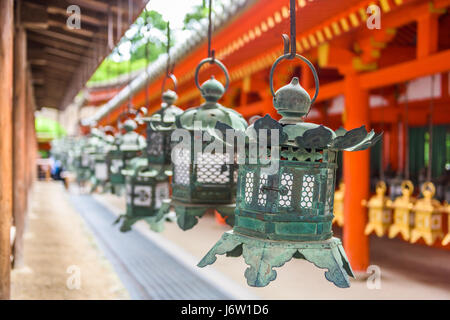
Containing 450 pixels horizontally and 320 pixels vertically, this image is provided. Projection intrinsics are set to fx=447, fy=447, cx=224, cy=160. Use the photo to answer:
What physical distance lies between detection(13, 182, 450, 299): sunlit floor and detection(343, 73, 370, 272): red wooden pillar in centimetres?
39

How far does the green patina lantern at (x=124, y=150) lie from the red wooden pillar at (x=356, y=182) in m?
2.97

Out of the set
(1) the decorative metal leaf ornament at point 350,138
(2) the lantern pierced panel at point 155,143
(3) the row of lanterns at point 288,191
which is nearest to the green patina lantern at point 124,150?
(2) the lantern pierced panel at point 155,143

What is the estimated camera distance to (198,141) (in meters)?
2.14

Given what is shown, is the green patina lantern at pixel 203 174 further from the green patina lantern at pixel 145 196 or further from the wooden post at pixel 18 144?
the wooden post at pixel 18 144

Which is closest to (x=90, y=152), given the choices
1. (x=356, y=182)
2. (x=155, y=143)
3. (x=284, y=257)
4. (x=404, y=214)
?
(x=155, y=143)

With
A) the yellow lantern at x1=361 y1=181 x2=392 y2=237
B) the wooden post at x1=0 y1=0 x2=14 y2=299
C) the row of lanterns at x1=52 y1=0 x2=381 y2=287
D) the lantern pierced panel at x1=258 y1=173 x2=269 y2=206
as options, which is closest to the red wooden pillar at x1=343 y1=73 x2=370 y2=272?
the yellow lantern at x1=361 y1=181 x2=392 y2=237

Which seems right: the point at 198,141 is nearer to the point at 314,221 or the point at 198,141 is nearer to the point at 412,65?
the point at 314,221

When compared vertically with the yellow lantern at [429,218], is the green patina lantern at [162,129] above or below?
above

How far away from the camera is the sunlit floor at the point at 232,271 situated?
16.4ft

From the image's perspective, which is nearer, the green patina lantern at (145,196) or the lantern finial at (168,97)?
the lantern finial at (168,97)

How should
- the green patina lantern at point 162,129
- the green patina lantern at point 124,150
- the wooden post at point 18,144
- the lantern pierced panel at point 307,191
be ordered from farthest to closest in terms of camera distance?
the wooden post at point 18,144 < the green patina lantern at point 124,150 < the green patina lantern at point 162,129 < the lantern pierced panel at point 307,191

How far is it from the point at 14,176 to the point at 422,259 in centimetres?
578

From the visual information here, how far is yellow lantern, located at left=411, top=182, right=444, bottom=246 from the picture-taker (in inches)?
198

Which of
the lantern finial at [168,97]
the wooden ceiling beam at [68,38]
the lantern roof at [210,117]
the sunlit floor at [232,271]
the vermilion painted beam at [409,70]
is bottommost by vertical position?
the sunlit floor at [232,271]
